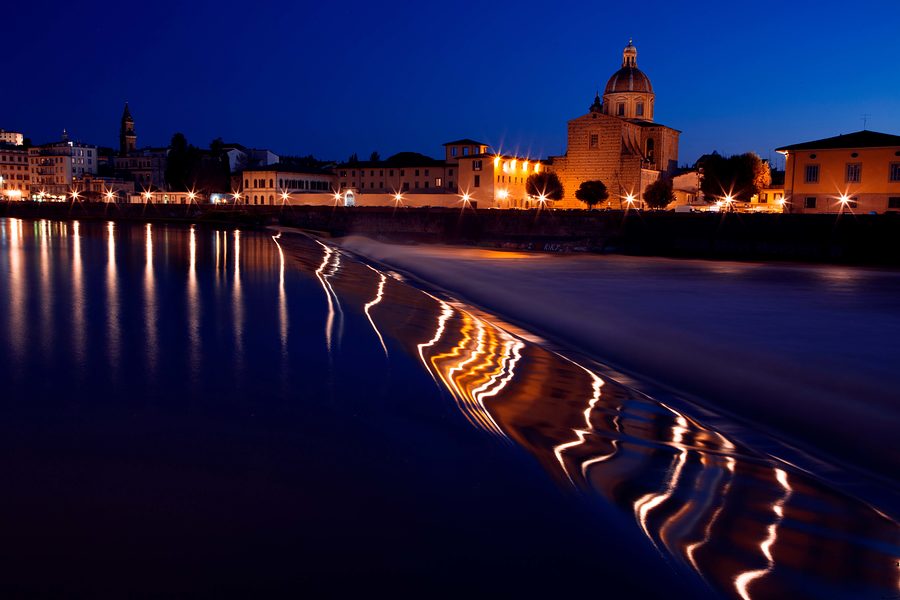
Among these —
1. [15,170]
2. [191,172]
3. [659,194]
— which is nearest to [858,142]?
[659,194]

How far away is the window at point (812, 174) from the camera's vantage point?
43094mm

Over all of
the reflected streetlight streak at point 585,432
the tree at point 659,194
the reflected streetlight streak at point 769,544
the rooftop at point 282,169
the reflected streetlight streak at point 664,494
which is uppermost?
the rooftop at point 282,169

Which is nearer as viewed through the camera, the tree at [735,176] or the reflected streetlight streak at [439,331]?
the reflected streetlight streak at [439,331]

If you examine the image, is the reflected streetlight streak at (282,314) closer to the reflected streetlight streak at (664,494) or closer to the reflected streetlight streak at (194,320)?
the reflected streetlight streak at (194,320)

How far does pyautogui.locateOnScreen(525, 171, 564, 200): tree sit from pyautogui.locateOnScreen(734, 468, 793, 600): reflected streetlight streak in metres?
65.8

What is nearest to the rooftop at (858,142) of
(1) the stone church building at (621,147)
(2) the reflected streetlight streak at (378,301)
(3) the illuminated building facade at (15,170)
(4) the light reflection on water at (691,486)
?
(1) the stone church building at (621,147)

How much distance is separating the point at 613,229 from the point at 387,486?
42959 mm

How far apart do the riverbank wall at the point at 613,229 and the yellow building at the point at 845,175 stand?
5.66m

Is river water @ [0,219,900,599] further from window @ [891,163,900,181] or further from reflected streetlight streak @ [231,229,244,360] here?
window @ [891,163,900,181]

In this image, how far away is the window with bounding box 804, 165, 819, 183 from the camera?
4309 cm

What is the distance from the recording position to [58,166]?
109688 mm

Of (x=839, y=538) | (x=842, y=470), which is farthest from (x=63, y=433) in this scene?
(x=842, y=470)

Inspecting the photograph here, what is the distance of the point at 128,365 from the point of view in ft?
28.7

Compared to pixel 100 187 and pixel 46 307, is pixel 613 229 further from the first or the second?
pixel 100 187
